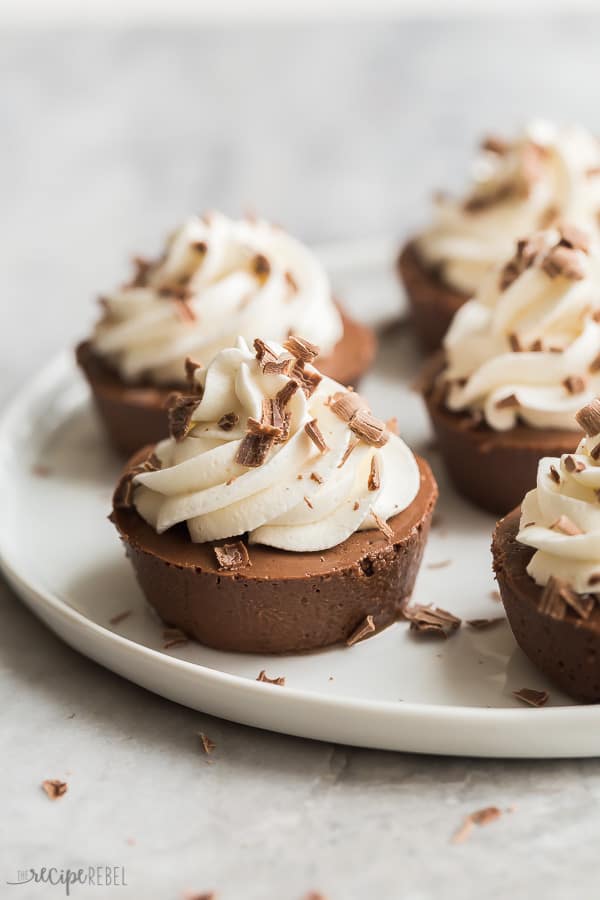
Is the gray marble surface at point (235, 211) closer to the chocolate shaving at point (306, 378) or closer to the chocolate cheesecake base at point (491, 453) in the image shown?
the chocolate shaving at point (306, 378)

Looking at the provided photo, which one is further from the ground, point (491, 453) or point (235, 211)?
point (491, 453)

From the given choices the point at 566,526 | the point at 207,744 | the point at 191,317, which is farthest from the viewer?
the point at 191,317

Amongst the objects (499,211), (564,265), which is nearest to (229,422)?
(564,265)

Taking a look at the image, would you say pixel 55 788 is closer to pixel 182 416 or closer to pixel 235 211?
pixel 182 416

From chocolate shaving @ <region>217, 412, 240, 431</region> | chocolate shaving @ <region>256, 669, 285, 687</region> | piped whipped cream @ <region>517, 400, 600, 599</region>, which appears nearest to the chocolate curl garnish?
piped whipped cream @ <region>517, 400, 600, 599</region>

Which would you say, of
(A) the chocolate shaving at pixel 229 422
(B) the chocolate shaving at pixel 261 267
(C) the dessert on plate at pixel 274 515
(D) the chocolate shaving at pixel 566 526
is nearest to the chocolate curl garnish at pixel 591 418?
(D) the chocolate shaving at pixel 566 526

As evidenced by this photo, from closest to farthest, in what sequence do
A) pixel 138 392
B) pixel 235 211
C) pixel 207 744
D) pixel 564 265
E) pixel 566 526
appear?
pixel 566 526
pixel 207 744
pixel 564 265
pixel 138 392
pixel 235 211
